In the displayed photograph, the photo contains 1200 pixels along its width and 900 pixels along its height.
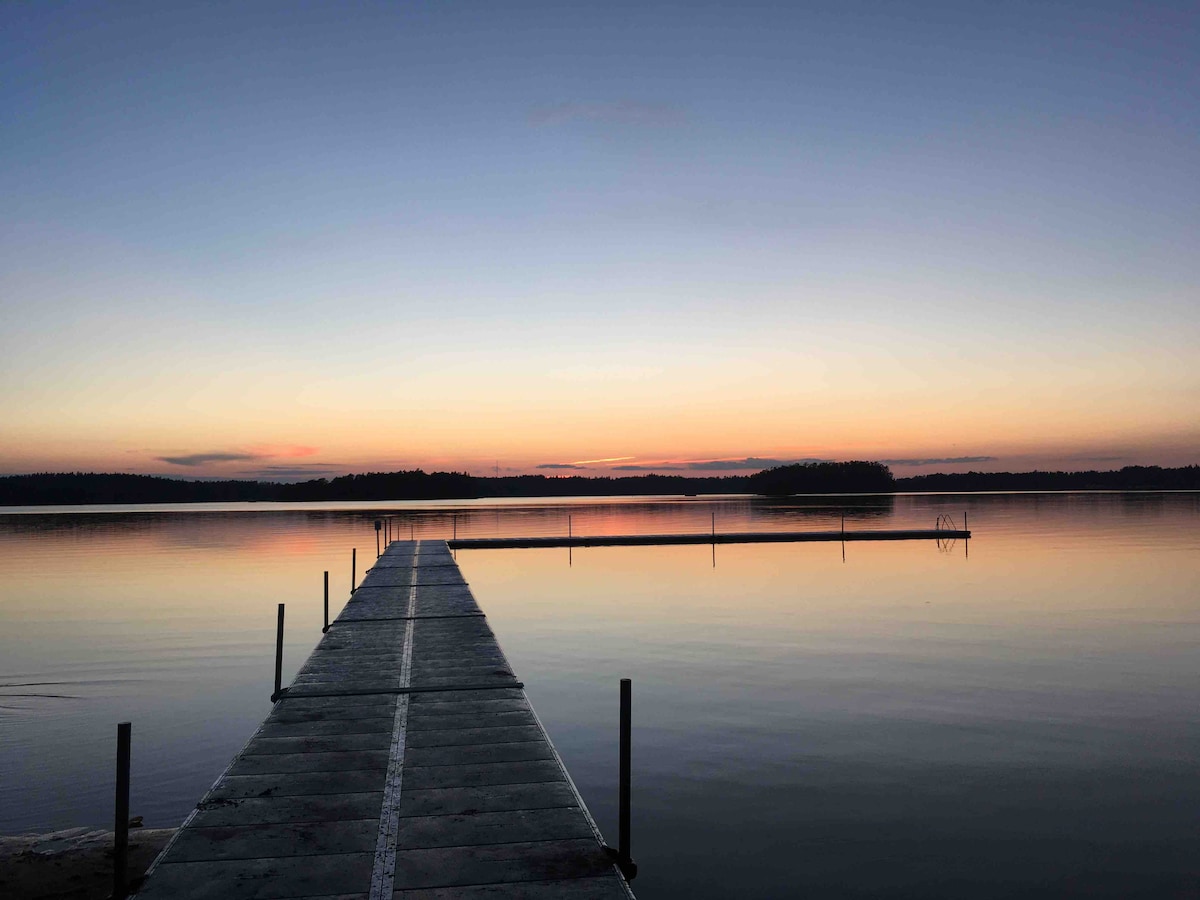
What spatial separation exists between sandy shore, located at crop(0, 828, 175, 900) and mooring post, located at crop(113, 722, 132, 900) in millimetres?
702

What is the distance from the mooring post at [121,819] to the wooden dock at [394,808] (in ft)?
1.52

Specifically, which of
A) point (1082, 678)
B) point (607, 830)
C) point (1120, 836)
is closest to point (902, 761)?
point (1120, 836)

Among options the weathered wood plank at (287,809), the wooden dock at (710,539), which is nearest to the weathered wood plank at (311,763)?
the weathered wood plank at (287,809)

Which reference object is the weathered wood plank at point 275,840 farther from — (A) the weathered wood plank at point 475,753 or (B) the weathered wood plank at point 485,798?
(A) the weathered wood plank at point 475,753

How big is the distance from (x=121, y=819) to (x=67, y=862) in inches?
76.6

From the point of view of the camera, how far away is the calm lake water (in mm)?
9508

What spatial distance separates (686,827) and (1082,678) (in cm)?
1144

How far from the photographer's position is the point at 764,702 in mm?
15570

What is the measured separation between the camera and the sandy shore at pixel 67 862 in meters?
7.57

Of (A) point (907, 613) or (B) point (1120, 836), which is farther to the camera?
(A) point (907, 613)

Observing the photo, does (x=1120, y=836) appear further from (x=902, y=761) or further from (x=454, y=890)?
(x=454, y=890)

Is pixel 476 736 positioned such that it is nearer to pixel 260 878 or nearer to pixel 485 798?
pixel 485 798

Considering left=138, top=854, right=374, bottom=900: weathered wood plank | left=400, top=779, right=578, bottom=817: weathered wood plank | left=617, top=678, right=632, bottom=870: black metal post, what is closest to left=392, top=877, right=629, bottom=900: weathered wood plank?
left=138, top=854, right=374, bottom=900: weathered wood plank

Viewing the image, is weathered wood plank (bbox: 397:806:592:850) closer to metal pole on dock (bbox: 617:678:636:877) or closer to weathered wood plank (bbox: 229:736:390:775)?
metal pole on dock (bbox: 617:678:636:877)
